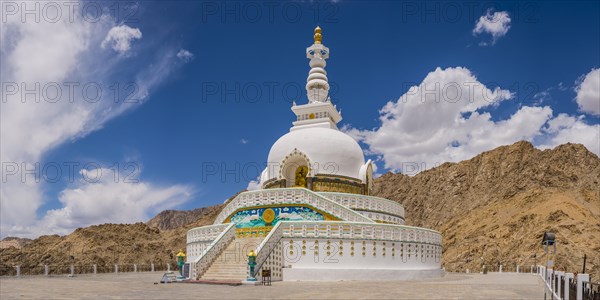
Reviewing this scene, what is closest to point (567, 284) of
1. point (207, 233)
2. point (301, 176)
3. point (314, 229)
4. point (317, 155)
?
point (314, 229)

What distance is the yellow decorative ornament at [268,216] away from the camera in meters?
31.4

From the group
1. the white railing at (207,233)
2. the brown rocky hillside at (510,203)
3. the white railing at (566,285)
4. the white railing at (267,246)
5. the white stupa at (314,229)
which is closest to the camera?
the white railing at (566,285)

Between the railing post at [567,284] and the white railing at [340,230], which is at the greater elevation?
the white railing at [340,230]

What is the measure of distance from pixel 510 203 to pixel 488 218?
522 cm

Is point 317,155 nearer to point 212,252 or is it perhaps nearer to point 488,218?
point 212,252

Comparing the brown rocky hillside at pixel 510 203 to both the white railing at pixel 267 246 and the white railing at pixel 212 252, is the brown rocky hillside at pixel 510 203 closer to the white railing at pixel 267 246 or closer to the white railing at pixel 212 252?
the white railing at pixel 267 246

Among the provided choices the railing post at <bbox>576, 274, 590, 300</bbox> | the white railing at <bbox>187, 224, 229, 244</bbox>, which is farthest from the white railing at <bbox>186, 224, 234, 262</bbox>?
the railing post at <bbox>576, 274, 590, 300</bbox>

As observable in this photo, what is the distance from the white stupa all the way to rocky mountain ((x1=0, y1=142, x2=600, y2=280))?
33785 mm

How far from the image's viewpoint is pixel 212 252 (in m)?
27.8

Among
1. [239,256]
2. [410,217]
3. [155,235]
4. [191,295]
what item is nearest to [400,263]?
[239,256]

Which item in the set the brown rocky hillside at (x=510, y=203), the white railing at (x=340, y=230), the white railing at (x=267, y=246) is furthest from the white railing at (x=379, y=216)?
the brown rocky hillside at (x=510, y=203)

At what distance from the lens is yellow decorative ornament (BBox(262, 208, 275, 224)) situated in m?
31.4

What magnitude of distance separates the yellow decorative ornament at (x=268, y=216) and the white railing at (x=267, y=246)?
11.0ft

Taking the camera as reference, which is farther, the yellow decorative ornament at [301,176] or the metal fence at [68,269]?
→ the yellow decorative ornament at [301,176]
